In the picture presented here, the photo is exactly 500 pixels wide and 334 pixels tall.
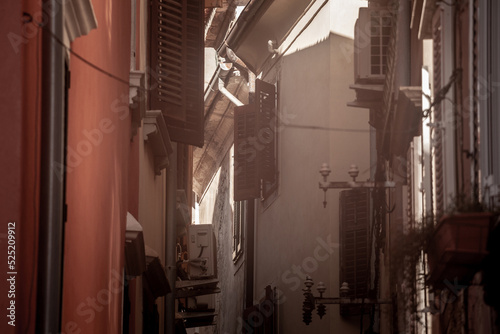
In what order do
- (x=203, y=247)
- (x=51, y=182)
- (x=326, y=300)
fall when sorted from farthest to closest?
(x=203, y=247) < (x=326, y=300) < (x=51, y=182)

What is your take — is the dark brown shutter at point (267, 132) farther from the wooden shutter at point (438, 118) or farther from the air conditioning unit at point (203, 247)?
the wooden shutter at point (438, 118)

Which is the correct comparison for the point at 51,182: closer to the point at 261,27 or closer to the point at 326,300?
the point at 326,300

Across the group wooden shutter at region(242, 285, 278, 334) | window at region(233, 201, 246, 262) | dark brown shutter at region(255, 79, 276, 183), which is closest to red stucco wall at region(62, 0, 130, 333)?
wooden shutter at region(242, 285, 278, 334)

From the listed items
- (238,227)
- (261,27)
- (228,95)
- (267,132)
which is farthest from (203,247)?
(261,27)

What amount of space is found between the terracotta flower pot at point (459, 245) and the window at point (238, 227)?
19376 millimetres

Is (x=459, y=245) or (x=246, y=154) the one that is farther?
(x=246, y=154)

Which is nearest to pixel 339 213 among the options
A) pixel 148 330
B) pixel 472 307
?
pixel 148 330

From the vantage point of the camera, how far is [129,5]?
1332 cm

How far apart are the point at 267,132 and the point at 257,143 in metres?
0.37

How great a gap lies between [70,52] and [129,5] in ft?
17.1

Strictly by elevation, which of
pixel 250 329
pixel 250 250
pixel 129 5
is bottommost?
pixel 250 329

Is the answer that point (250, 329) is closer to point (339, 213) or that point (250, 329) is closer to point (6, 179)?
point (339, 213)

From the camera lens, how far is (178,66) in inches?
643

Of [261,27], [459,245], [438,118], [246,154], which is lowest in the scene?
[459,245]
